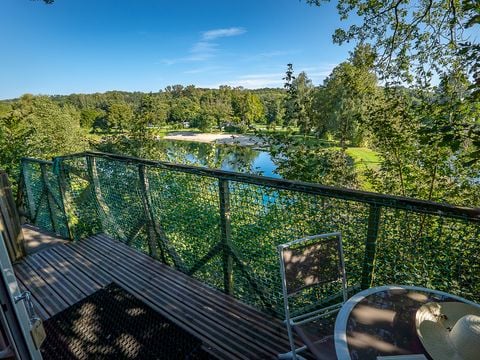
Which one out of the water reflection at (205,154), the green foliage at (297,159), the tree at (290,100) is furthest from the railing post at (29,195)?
the tree at (290,100)

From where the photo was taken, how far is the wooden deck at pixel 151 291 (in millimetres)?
2068

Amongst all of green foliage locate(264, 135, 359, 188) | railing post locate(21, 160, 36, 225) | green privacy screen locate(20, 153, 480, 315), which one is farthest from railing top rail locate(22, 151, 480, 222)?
railing post locate(21, 160, 36, 225)

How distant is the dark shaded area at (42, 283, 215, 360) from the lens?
58.0 inches

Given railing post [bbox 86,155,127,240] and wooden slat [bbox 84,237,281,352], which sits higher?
railing post [bbox 86,155,127,240]

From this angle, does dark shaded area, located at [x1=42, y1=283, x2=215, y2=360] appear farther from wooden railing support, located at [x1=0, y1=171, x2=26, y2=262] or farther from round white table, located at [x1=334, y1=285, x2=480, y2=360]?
wooden railing support, located at [x1=0, y1=171, x2=26, y2=262]

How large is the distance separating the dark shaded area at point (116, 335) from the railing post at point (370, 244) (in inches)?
47.7

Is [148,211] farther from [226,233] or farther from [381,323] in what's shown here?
[381,323]

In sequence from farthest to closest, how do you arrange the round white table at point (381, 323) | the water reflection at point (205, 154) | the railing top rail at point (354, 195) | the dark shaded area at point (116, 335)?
the water reflection at point (205, 154)
the dark shaded area at point (116, 335)
the railing top rail at point (354, 195)
the round white table at point (381, 323)

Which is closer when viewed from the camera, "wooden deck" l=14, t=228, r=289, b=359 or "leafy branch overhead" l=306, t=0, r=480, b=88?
"wooden deck" l=14, t=228, r=289, b=359

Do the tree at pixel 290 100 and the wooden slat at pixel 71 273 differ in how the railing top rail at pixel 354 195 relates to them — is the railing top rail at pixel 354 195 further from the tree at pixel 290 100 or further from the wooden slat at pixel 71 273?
the tree at pixel 290 100

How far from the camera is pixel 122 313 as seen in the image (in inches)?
69.9

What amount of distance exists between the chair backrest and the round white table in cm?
41

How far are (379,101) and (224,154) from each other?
3.51 metres

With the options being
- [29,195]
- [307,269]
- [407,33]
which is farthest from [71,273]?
[407,33]
